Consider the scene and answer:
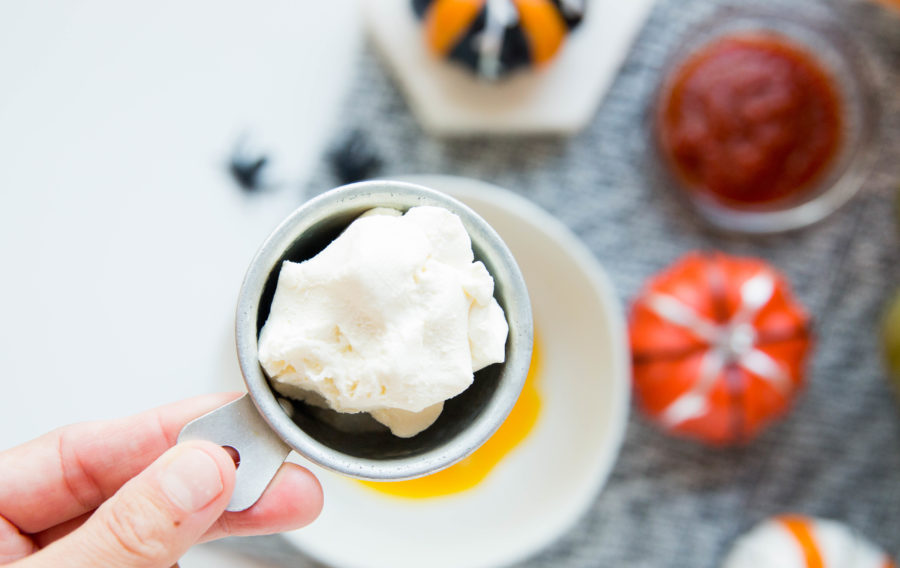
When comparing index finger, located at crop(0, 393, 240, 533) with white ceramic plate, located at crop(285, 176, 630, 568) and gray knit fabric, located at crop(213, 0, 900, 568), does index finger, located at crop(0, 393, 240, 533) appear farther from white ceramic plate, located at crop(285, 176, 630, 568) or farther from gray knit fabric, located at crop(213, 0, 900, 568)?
gray knit fabric, located at crop(213, 0, 900, 568)

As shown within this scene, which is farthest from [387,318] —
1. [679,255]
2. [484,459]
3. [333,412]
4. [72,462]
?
[679,255]

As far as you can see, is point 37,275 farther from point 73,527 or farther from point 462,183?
point 462,183

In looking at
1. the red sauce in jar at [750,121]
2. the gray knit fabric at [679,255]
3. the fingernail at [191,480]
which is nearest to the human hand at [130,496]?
the fingernail at [191,480]

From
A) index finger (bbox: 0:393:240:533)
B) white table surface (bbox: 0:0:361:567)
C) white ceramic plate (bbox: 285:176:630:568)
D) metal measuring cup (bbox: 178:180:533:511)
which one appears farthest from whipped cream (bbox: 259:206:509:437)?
white table surface (bbox: 0:0:361:567)

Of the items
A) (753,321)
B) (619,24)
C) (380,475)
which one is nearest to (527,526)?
(753,321)

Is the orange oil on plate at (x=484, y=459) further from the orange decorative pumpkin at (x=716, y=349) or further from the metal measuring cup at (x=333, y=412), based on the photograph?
the metal measuring cup at (x=333, y=412)

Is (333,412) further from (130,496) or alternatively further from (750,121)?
(750,121)
